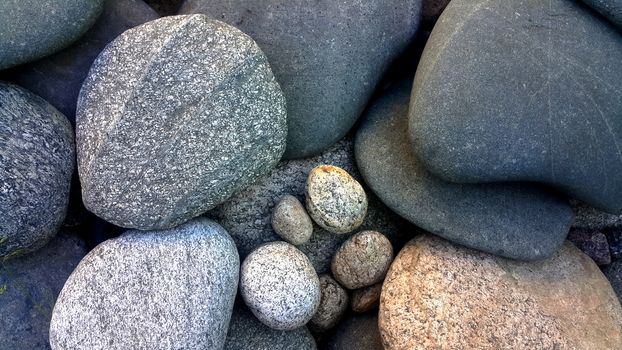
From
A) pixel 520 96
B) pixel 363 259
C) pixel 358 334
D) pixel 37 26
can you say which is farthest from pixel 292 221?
pixel 37 26

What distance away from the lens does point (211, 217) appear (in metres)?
2.01

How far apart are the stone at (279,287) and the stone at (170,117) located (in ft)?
1.00

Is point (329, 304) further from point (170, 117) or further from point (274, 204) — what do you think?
point (170, 117)

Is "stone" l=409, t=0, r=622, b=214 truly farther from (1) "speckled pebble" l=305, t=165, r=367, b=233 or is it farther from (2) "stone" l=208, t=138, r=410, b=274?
(2) "stone" l=208, t=138, r=410, b=274

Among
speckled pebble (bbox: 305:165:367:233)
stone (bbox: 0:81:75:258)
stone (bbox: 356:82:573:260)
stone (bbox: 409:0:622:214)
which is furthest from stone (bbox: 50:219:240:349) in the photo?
stone (bbox: 409:0:622:214)

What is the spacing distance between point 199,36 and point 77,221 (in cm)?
83

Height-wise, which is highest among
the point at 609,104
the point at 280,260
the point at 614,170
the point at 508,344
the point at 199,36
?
the point at 199,36

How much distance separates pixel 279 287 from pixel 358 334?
46 cm

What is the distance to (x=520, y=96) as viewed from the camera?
1.75 meters

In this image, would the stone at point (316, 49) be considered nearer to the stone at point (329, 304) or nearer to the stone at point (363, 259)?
the stone at point (363, 259)

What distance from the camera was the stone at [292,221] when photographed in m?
1.91

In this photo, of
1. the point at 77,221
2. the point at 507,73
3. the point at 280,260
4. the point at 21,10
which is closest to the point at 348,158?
the point at 280,260

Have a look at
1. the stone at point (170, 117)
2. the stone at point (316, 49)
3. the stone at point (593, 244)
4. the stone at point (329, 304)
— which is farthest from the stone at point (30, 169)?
the stone at point (593, 244)

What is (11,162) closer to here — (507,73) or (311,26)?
(311,26)
